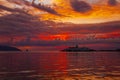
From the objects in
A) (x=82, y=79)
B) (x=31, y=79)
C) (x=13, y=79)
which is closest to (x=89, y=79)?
(x=82, y=79)

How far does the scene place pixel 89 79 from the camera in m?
47.1

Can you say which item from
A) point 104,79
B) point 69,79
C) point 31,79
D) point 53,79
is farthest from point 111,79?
point 31,79

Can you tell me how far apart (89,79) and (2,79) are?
17.0m

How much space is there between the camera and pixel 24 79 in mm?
47562

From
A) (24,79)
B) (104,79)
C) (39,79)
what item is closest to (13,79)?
(24,79)

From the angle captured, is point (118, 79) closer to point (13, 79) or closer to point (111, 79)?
point (111, 79)

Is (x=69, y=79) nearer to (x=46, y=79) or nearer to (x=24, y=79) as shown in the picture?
(x=46, y=79)

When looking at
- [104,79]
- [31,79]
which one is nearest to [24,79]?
[31,79]

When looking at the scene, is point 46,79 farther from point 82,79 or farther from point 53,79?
point 82,79

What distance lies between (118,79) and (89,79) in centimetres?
566

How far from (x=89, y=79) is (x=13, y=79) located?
48.9ft

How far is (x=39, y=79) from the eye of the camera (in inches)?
1871

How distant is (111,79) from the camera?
154 feet

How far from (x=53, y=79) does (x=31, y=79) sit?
14.2 ft
